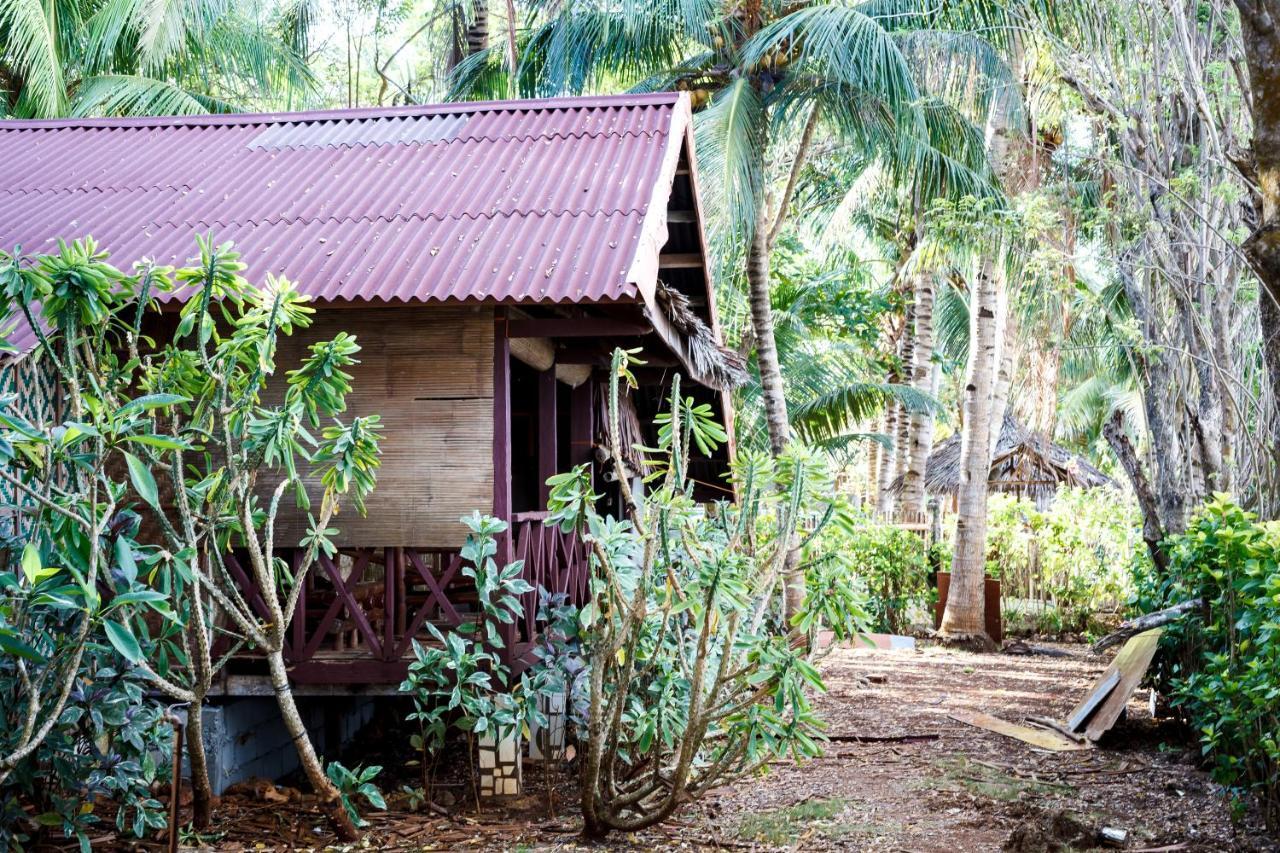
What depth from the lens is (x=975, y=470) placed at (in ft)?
46.3

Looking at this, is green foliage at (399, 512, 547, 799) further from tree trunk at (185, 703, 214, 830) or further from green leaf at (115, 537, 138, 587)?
green leaf at (115, 537, 138, 587)

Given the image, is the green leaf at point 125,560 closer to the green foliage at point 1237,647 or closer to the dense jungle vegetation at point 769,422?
the dense jungle vegetation at point 769,422

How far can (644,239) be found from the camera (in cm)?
706

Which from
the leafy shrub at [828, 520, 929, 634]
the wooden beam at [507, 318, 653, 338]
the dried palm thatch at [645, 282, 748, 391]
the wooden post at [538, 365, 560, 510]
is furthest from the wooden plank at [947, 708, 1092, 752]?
the leafy shrub at [828, 520, 929, 634]

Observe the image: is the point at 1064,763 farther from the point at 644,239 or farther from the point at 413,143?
the point at 413,143

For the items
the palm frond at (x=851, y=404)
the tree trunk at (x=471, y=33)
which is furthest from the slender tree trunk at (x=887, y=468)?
the tree trunk at (x=471, y=33)

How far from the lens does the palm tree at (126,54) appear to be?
15.3 m

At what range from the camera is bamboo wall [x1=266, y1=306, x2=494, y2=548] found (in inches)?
282

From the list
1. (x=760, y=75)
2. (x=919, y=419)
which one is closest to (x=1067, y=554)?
(x=919, y=419)

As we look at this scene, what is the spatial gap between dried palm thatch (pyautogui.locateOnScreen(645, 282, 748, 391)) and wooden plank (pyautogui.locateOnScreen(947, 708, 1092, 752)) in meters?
3.43

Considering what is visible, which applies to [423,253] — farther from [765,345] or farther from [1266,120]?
[765,345]

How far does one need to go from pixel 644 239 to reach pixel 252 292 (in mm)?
2362

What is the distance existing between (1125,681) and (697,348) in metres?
4.19

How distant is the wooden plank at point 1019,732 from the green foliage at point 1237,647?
112cm
